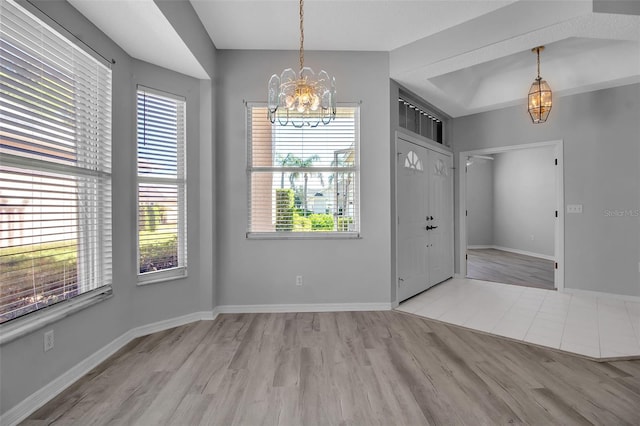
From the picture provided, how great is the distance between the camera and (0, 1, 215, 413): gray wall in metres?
1.90

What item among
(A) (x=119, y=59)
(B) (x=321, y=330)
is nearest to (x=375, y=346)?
(B) (x=321, y=330)

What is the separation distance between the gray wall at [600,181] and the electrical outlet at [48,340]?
574 centimetres

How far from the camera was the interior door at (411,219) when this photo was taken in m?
3.92

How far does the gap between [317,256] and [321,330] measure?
878 mm

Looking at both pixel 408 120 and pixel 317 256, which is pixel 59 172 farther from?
pixel 408 120

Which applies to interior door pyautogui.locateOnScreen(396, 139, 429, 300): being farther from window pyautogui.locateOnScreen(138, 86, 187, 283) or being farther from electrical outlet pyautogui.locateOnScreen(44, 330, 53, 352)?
electrical outlet pyautogui.locateOnScreen(44, 330, 53, 352)

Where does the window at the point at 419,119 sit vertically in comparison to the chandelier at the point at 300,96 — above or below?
above

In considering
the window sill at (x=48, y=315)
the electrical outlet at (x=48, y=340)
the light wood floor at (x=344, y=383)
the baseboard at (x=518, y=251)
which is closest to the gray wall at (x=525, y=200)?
the baseboard at (x=518, y=251)

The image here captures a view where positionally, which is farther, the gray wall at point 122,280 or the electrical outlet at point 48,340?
the electrical outlet at point 48,340

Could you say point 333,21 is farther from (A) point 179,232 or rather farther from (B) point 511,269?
(B) point 511,269

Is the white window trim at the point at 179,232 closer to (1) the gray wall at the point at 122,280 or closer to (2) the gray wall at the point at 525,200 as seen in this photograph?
(1) the gray wall at the point at 122,280

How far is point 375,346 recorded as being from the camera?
8.91 feet

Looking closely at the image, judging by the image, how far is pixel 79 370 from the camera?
2270 millimetres

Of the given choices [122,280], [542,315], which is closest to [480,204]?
[542,315]
